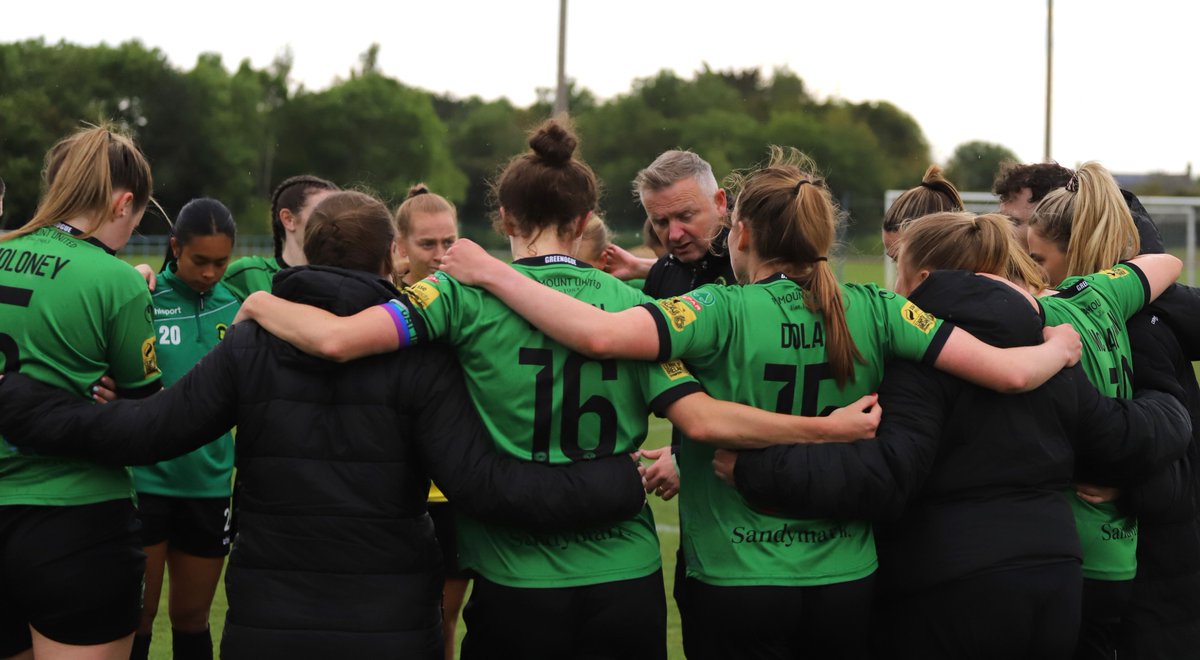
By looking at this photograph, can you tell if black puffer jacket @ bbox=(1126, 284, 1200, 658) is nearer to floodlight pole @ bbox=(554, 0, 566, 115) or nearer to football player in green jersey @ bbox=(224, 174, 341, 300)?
football player in green jersey @ bbox=(224, 174, 341, 300)

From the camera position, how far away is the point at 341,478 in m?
3.02

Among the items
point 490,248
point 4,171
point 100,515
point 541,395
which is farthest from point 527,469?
point 4,171

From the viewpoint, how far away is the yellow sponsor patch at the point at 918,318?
10.3 feet

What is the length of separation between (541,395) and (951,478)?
3.77ft

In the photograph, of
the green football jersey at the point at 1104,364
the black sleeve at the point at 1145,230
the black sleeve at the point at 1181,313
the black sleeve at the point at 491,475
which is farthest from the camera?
the black sleeve at the point at 1145,230

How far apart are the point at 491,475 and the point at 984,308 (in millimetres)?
1437

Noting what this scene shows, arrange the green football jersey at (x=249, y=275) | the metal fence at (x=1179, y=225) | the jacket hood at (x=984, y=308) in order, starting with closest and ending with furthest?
the jacket hood at (x=984, y=308) → the green football jersey at (x=249, y=275) → the metal fence at (x=1179, y=225)

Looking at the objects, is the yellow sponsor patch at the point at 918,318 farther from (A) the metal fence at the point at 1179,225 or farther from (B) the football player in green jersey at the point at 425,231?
(A) the metal fence at the point at 1179,225

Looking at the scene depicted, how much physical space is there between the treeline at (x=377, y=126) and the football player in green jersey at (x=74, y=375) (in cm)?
4246

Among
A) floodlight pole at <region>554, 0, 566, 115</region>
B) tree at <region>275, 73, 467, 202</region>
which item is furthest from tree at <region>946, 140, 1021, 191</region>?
floodlight pole at <region>554, 0, 566, 115</region>

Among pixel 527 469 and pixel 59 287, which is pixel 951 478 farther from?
pixel 59 287

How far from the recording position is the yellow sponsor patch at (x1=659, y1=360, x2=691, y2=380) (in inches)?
122

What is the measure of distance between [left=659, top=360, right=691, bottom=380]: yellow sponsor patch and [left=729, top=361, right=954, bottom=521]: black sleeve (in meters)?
0.27

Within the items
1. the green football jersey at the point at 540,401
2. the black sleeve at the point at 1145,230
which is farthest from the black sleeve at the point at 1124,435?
the green football jersey at the point at 540,401
